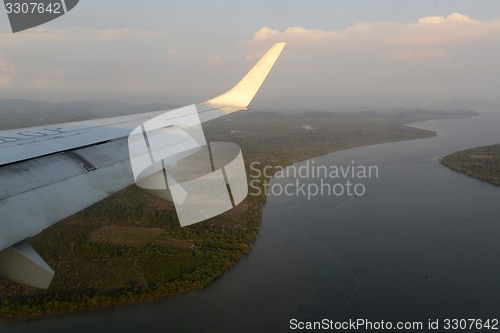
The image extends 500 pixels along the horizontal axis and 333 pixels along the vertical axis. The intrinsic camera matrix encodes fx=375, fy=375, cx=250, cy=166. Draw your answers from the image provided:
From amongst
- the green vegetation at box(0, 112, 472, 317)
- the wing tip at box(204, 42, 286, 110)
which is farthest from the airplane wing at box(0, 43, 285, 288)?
the green vegetation at box(0, 112, 472, 317)

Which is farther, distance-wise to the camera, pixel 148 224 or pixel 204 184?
pixel 204 184

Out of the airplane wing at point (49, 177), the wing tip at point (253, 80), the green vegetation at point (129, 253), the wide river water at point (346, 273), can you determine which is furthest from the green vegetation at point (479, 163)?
the airplane wing at point (49, 177)

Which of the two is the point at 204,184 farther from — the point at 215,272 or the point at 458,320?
the point at 458,320

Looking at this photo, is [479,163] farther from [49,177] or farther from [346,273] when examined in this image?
[49,177]

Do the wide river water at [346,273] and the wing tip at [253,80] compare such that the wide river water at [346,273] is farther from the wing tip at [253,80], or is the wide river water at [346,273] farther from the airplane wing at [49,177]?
the airplane wing at [49,177]


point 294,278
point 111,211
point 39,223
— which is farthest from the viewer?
point 111,211

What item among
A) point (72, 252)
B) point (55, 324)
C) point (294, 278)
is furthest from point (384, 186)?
point (55, 324)
